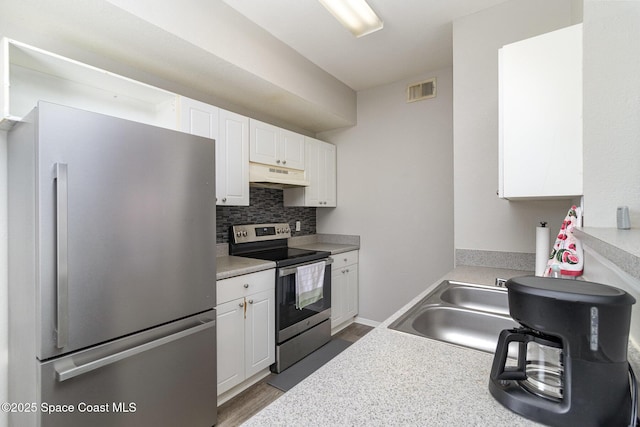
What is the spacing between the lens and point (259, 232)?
112 inches

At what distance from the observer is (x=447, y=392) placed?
66 centimetres

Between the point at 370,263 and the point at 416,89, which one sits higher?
the point at 416,89

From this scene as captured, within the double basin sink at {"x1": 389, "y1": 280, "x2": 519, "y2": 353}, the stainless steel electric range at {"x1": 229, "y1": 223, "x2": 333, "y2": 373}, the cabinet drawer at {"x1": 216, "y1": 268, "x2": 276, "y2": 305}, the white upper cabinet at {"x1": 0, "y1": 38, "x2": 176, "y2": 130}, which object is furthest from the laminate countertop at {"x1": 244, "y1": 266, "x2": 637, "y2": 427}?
the white upper cabinet at {"x1": 0, "y1": 38, "x2": 176, "y2": 130}

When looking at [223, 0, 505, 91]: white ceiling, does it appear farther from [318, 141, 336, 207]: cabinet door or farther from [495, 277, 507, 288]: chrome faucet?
[495, 277, 507, 288]: chrome faucet

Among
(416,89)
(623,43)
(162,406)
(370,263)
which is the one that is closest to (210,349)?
(162,406)

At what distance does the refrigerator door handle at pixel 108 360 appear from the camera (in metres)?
1.14

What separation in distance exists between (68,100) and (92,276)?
114cm

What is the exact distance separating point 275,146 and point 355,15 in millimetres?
1258

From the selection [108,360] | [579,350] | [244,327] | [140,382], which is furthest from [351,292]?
[579,350]

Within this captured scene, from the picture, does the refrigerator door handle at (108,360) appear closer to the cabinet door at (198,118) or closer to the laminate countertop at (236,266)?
the laminate countertop at (236,266)

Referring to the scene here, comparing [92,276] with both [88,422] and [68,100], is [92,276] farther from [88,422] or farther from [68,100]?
[68,100]

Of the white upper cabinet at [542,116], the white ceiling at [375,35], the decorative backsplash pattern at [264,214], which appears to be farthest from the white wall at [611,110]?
the decorative backsplash pattern at [264,214]

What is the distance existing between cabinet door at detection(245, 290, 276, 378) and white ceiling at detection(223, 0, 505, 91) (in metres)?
2.02

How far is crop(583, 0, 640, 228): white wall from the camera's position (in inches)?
37.2
